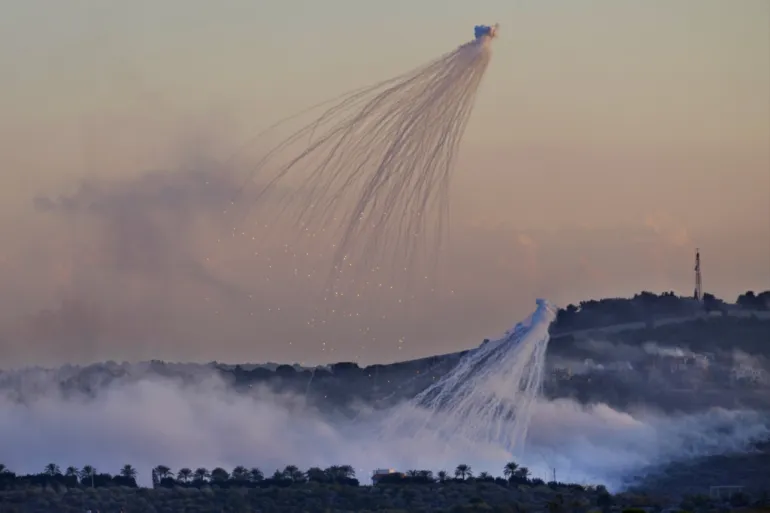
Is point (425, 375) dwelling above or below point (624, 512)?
above

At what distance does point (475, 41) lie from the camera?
357 feet

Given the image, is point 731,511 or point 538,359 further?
point 731,511

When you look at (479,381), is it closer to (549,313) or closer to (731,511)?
(549,313)

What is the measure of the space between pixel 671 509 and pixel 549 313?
66.1 meters

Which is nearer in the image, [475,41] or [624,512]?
[475,41]

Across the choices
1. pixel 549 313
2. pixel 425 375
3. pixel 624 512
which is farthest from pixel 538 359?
pixel 425 375

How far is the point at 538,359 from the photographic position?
14500cm

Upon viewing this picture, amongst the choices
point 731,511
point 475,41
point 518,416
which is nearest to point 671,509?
point 731,511

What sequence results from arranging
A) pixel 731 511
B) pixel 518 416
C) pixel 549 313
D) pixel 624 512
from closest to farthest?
pixel 549 313
pixel 518 416
pixel 624 512
pixel 731 511

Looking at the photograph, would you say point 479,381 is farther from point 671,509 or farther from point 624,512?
point 671,509

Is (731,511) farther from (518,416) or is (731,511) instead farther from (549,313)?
(549,313)

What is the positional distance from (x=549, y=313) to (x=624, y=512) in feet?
144

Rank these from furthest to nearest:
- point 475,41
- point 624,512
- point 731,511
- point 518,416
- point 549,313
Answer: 1. point 731,511
2. point 624,512
3. point 518,416
4. point 549,313
5. point 475,41

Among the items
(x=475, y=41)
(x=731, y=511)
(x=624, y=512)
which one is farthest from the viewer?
(x=731, y=511)
